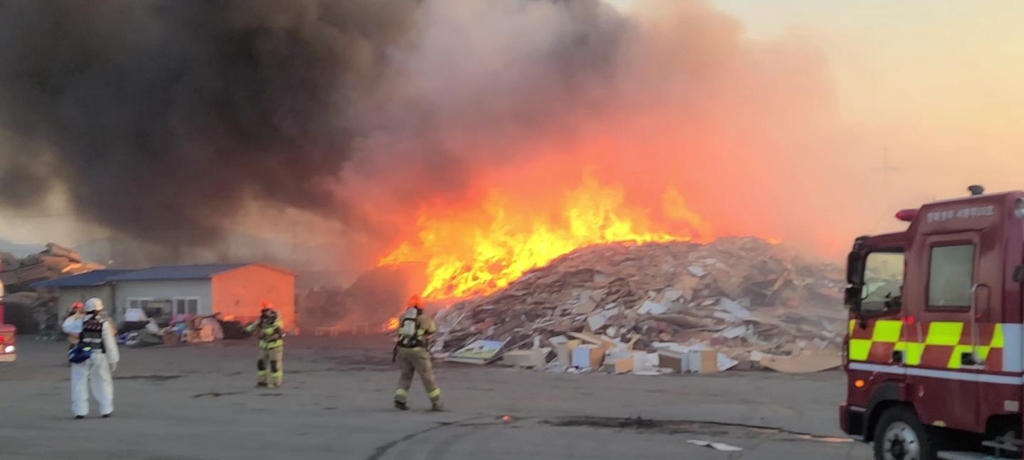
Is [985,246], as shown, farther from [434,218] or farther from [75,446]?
[434,218]

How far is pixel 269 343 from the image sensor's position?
1399 centimetres

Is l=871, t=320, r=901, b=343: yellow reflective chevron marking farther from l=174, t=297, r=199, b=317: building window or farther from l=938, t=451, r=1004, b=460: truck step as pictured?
l=174, t=297, r=199, b=317: building window

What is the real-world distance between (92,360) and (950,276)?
891 cm

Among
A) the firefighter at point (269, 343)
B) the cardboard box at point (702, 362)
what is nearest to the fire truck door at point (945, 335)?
the firefighter at point (269, 343)

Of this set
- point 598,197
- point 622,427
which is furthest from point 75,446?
point 598,197

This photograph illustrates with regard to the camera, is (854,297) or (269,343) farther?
(269,343)

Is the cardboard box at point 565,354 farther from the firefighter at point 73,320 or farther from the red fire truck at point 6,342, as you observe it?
the red fire truck at point 6,342

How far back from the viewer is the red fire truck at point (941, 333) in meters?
Result: 5.90

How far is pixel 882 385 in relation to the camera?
6961 mm

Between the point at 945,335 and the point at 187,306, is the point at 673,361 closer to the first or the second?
the point at 945,335

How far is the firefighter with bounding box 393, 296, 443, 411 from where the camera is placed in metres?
11.2

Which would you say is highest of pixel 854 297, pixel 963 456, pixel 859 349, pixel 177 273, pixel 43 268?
pixel 43 268

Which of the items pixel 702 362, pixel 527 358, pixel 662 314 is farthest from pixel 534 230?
pixel 702 362

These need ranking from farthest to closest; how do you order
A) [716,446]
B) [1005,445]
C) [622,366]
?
[622,366] < [716,446] < [1005,445]
